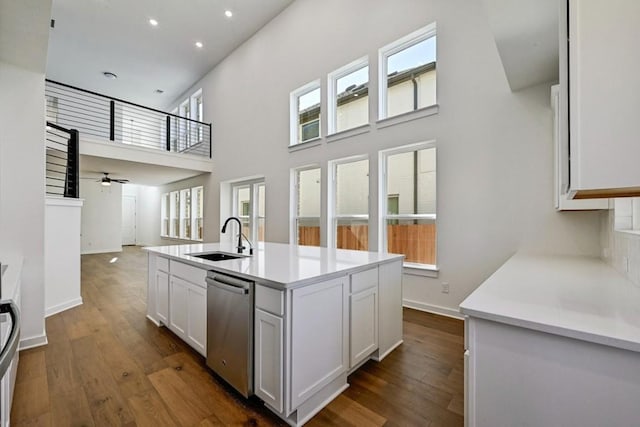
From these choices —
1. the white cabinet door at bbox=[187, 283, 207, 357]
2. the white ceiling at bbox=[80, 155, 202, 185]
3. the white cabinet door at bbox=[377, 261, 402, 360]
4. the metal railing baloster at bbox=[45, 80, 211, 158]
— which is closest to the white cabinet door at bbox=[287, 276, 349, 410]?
the white cabinet door at bbox=[377, 261, 402, 360]

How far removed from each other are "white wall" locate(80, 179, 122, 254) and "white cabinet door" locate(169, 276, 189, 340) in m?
9.16

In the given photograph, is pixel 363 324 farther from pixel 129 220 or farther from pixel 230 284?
pixel 129 220

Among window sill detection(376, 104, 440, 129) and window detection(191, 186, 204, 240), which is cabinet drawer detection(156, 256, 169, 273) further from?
window detection(191, 186, 204, 240)

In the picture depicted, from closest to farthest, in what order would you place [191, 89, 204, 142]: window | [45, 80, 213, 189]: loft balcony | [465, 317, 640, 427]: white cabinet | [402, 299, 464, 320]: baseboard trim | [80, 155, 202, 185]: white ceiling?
1. [465, 317, 640, 427]: white cabinet
2. [402, 299, 464, 320]: baseboard trim
3. [45, 80, 213, 189]: loft balcony
4. [80, 155, 202, 185]: white ceiling
5. [191, 89, 204, 142]: window

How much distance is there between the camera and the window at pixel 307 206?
4.95 m

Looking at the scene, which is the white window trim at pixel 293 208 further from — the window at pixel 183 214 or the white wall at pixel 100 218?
the white wall at pixel 100 218

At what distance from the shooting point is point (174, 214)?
9.52 m

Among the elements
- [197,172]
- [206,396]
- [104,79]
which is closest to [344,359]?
[206,396]

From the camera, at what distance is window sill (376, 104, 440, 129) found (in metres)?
3.43

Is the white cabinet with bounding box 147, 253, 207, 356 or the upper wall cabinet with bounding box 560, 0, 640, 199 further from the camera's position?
the white cabinet with bounding box 147, 253, 207, 356

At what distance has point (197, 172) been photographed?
7.33 meters

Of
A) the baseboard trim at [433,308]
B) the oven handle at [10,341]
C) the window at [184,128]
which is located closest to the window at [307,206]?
the baseboard trim at [433,308]

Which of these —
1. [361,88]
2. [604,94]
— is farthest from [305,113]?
[604,94]

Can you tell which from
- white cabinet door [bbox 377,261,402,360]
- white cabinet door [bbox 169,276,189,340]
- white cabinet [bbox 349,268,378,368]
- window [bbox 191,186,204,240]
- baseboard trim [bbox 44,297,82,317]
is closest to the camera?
white cabinet [bbox 349,268,378,368]
